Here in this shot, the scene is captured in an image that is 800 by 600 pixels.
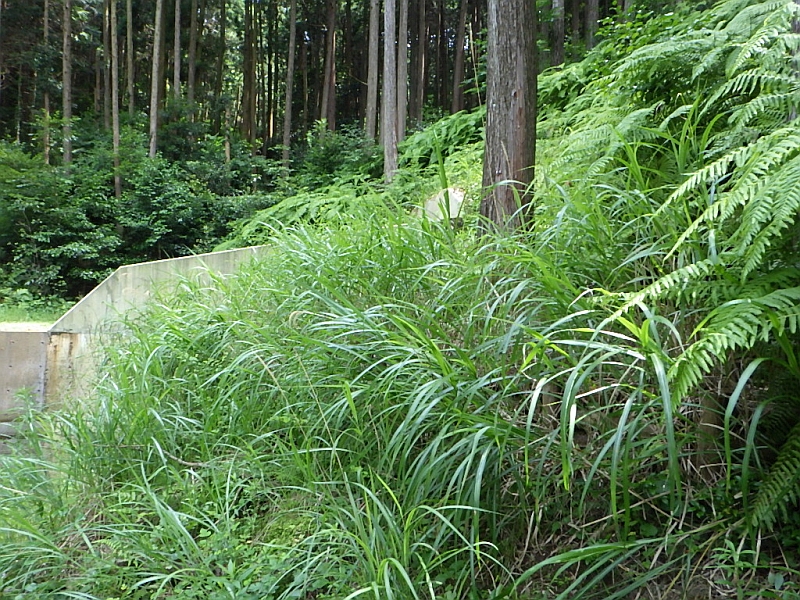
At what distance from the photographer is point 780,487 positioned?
174 centimetres

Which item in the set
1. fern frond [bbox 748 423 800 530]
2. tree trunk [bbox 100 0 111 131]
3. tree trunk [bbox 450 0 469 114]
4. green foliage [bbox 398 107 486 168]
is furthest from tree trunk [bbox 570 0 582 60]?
fern frond [bbox 748 423 800 530]

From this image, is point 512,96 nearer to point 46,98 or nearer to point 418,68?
point 418,68

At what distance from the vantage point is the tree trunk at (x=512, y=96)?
149 inches

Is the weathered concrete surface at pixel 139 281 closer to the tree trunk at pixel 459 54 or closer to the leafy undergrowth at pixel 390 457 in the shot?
the leafy undergrowth at pixel 390 457

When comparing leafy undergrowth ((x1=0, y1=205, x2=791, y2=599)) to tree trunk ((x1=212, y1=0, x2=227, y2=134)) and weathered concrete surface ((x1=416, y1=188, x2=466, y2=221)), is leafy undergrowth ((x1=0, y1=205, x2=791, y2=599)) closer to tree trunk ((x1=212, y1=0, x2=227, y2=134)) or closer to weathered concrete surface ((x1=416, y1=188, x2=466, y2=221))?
weathered concrete surface ((x1=416, y1=188, x2=466, y2=221))

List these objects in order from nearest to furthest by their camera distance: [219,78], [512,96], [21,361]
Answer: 1. [512,96]
2. [21,361]
3. [219,78]

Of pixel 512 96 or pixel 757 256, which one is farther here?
pixel 512 96

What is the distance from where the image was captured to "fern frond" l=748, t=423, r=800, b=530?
1719 millimetres

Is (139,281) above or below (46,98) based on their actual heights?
below

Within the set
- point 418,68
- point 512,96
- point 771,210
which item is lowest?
point 771,210

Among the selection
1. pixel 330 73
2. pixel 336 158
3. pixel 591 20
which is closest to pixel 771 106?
pixel 591 20

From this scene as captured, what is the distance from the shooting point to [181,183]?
14742 mm

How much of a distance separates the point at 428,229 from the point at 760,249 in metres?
1.82

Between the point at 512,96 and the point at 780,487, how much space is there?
107 inches
